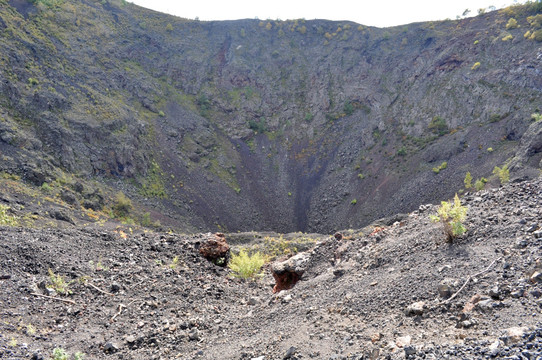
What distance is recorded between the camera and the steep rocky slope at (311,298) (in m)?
4.59

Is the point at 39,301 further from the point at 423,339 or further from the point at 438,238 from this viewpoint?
the point at 438,238

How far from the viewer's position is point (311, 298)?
7934 millimetres

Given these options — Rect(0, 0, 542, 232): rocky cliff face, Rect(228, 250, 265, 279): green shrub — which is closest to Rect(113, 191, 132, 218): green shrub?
Rect(0, 0, 542, 232): rocky cliff face

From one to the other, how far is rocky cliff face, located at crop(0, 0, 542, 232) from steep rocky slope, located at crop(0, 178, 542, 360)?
19454mm

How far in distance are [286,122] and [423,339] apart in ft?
148

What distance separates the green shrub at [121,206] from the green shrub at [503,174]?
28.2 m

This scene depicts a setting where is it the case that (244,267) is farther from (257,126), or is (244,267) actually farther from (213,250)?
(257,126)

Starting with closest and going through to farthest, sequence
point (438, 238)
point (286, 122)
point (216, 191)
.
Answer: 1. point (438, 238)
2. point (216, 191)
3. point (286, 122)

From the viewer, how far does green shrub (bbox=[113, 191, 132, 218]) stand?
27906 mm

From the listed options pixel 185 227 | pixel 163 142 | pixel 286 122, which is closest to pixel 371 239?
pixel 185 227

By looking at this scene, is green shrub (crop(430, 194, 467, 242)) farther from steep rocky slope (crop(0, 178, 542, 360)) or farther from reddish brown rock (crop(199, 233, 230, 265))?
reddish brown rock (crop(199, 233, 230, 265))

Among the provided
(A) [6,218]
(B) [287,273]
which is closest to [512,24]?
(B) [287,273]

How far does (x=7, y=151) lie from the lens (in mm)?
24625

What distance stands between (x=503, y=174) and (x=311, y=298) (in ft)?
74.4
